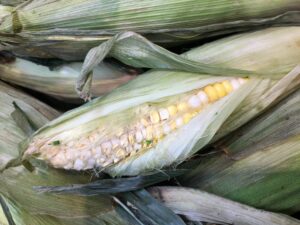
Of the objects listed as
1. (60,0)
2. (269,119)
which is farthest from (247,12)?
(60,0)

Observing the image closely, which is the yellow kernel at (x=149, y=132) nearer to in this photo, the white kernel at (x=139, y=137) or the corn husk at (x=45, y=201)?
the white kernel at (x=139, y=137)

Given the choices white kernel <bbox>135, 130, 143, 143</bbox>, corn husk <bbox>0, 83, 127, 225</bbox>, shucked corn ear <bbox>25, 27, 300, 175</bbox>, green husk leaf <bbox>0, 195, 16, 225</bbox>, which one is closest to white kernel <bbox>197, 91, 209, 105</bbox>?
shucked corn ear <bbox>25, 27, 300, 175</bbox>

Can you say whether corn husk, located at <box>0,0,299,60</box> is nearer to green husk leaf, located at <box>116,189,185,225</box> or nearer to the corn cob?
the corn cob

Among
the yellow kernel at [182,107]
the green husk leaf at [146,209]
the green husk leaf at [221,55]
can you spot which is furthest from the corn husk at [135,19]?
the green husk leaf at [146,209]

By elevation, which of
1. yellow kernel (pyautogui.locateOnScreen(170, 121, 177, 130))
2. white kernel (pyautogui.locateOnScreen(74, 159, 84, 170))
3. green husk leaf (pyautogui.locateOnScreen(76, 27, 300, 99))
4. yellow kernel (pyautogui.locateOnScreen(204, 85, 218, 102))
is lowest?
white kernel (pyautogui.locateOnScreen(74, 159, 84, 170))

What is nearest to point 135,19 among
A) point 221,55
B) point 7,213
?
point 221,55
